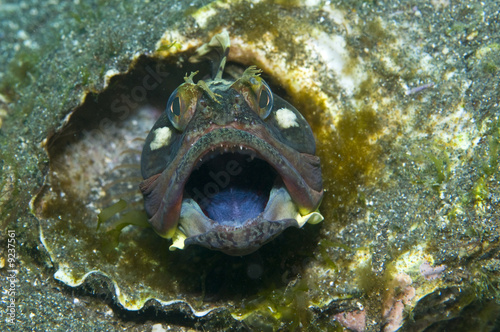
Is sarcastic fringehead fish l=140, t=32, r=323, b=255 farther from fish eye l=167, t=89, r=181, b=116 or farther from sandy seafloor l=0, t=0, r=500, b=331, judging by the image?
sandy seafloor l=0, t=0, r=500, b=331

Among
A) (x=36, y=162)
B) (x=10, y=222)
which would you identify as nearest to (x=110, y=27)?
(x=36, y=162)

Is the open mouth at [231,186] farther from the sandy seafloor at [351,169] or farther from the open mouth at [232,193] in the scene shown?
the sandy seafloor at [351,169]

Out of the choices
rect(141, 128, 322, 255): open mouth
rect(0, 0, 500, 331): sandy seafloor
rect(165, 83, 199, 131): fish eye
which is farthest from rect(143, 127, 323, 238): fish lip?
rect(0, 0, 500, 331): sandy seafloor

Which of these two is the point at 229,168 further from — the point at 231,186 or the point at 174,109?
the point at 174,109

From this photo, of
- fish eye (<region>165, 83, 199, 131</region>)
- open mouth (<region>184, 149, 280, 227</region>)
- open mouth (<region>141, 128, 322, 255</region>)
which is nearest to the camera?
open mouth (<region>141, 128, 322, 255</region>)

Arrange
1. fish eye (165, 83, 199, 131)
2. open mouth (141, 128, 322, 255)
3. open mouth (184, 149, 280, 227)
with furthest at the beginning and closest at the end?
open mouth (184, 149, 280, 227) < fish eye (165, 83, 199, 131) < open mouth (141, 128, 322, 255)

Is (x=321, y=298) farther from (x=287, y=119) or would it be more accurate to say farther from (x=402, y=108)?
(x=402, y=108)

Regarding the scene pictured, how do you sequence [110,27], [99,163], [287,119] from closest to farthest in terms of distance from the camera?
[287,119], [110,27], [99,163]
